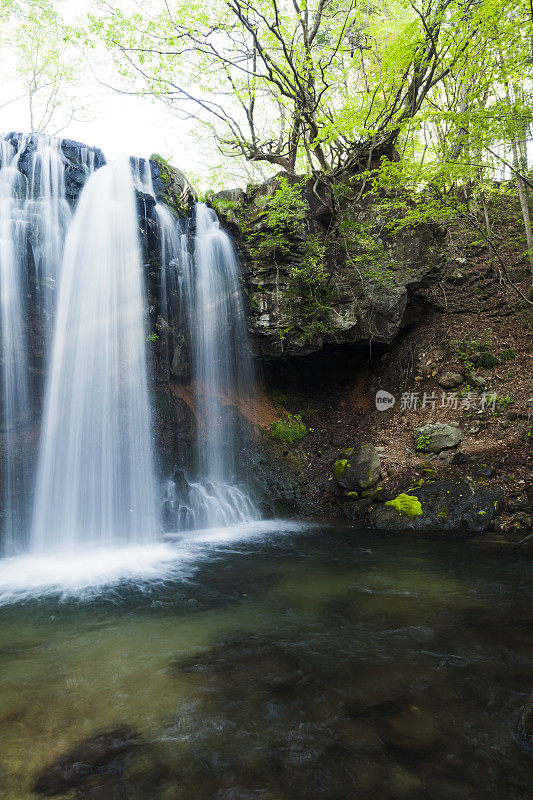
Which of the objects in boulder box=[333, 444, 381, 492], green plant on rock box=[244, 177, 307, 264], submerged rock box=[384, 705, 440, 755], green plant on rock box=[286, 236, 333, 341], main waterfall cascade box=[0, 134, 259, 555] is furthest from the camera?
green plant on rock box=[286, 236, 333, 341]

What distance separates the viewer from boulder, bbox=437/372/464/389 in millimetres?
11000

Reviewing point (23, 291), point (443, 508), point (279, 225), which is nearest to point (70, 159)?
point (23, 291)

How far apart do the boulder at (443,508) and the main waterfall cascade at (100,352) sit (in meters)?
3.45

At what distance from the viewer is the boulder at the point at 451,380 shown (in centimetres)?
1100

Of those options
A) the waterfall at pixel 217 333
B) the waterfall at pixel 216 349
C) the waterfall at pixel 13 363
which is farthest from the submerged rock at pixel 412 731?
the waterfall at pixel 217 333

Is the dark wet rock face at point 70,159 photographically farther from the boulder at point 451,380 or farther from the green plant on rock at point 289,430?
the boulder at point 451,380

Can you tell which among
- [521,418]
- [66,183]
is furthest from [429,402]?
[66,183]

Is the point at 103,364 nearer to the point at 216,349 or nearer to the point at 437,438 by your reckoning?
the point at 216,349

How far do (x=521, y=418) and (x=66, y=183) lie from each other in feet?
41.7

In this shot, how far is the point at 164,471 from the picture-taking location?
9.65 m

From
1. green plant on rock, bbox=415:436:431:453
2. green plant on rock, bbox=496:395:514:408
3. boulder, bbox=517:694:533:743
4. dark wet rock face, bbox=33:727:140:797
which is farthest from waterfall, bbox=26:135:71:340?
green plant on rock, bbox=496:395:514:408

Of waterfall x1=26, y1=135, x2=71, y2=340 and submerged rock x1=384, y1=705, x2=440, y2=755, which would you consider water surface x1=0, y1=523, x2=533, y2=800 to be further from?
waterfall x1=26, y1=135, x2=71, y2=340

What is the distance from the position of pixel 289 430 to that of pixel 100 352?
17.9 ft

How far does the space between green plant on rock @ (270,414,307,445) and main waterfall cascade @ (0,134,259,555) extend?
1177 millimetres
